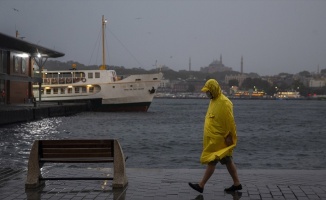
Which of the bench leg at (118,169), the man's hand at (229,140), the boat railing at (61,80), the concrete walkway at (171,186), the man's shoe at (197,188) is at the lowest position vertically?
the concrete walkway at (171,186)

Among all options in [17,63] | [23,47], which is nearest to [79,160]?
[23,47]

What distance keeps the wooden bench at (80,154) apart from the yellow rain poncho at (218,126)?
131 centimetres

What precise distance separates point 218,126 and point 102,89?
55.3 metres

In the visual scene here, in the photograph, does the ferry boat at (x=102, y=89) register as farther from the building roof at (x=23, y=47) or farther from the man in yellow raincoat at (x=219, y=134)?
the man in yellow raincoat at (x=219, y=134)

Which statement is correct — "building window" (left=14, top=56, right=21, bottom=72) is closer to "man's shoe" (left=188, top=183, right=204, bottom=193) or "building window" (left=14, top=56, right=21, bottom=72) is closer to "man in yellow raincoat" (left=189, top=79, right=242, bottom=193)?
"man in yellow raincoat" (left=189, top=79, right=242, bottom=193)

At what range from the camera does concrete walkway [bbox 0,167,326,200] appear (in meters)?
7.24

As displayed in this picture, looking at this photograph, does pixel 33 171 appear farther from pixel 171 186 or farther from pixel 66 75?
pixel 66 75

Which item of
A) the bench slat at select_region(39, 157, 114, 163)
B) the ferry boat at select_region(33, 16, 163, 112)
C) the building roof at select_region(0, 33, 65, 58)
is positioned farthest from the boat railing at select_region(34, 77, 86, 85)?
the bench slat at select_region(39, 157, 114, 163)

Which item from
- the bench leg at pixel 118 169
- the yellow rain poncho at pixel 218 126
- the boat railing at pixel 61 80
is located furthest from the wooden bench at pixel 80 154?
the boat railing at pixel 61 80

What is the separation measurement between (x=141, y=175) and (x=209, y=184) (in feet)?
4.32

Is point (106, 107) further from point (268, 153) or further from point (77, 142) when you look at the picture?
point (77, 142)

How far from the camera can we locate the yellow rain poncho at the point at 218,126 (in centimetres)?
758

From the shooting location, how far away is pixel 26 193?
24.4 feet

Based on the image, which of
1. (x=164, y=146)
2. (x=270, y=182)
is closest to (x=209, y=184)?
(x=270, y=182)
